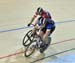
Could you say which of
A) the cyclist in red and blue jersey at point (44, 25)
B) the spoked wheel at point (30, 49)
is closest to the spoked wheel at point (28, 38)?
the spoked wheel at point (30, 49)

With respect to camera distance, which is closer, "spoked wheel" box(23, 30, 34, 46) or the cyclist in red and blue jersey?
the cyclist in red and blue jersey

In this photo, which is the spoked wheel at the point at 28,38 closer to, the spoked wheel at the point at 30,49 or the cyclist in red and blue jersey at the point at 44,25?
the spoked wheel at the point at 30,49

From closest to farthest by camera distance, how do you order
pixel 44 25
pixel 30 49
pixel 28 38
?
pixel 44 25 < pixel 30 49 < pixel 28 38

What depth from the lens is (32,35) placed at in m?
5.36

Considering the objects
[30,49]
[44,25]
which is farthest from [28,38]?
[44,25]

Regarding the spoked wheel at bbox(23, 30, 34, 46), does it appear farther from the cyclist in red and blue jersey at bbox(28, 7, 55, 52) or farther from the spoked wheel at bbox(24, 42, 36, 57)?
the cyclist in red and blue jersey at bbox(28, 7, 55, 52)

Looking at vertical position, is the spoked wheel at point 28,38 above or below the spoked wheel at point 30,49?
above

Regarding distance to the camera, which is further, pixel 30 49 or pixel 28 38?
pixel 28 38

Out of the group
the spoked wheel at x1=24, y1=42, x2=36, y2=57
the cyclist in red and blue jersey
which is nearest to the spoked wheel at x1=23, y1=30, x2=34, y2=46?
the spoked wheel at x1=24, y1=42, x2=36, y2=57

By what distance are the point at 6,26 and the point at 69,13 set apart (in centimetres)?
368

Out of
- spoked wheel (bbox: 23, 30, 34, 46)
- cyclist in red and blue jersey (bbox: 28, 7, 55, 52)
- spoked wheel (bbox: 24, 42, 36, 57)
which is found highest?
cyclist in red and blue jersey (bbox: 28, 7, 55, 52)

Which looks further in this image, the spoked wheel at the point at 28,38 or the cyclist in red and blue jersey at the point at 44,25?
the spoked wheel at the point at 28,38

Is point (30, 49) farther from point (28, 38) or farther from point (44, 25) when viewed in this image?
point (44, 25)

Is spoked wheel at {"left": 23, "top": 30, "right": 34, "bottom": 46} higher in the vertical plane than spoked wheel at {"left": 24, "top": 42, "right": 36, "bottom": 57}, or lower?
higher
